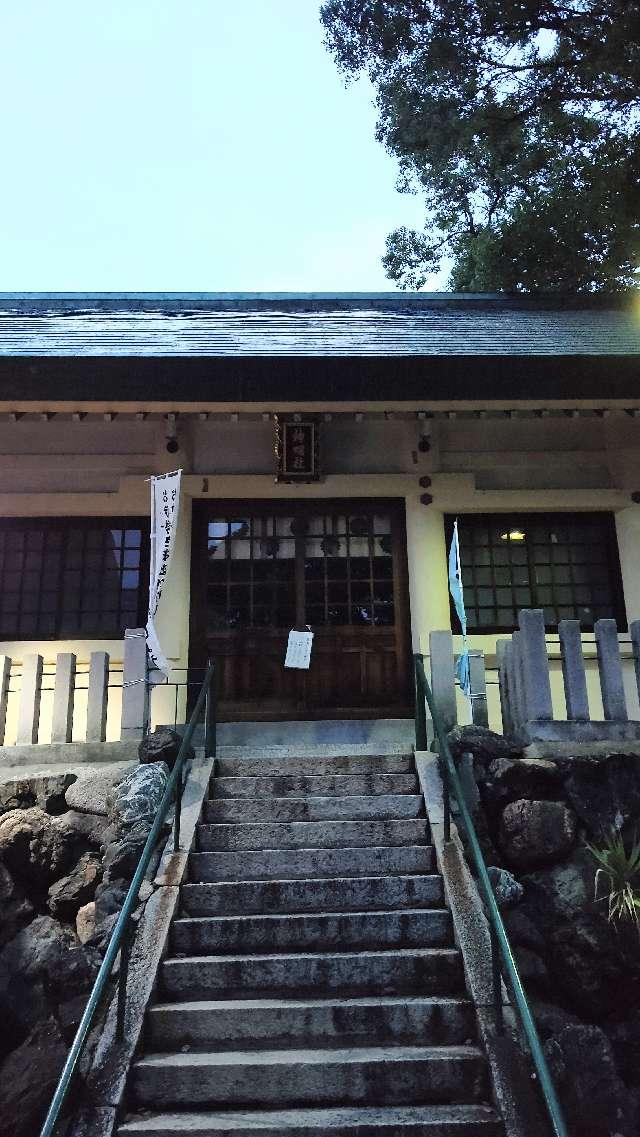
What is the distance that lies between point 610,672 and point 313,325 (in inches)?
279

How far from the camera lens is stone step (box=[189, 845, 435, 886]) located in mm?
6211

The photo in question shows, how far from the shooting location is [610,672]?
7.48 meters

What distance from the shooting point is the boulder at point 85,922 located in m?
5.96

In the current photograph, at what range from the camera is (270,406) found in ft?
31.2

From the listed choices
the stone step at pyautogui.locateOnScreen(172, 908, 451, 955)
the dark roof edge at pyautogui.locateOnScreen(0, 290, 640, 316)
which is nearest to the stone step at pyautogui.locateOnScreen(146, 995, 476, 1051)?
the stone step at pyautogui.locateOnScreen(172, 908, 451, 955)

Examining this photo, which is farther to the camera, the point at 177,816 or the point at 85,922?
the point at 177,816

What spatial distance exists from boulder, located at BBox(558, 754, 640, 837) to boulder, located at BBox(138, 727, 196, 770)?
332 centimetres

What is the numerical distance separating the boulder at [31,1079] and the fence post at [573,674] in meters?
4.78

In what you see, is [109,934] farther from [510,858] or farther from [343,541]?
[343,541]

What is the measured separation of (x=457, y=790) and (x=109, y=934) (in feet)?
8.75

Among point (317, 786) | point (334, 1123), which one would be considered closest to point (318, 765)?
point (317, 786)

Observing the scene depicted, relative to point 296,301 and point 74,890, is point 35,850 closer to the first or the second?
point 74,890

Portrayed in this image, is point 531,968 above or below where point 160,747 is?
below

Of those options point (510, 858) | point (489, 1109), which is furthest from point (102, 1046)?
point (510, 858)
